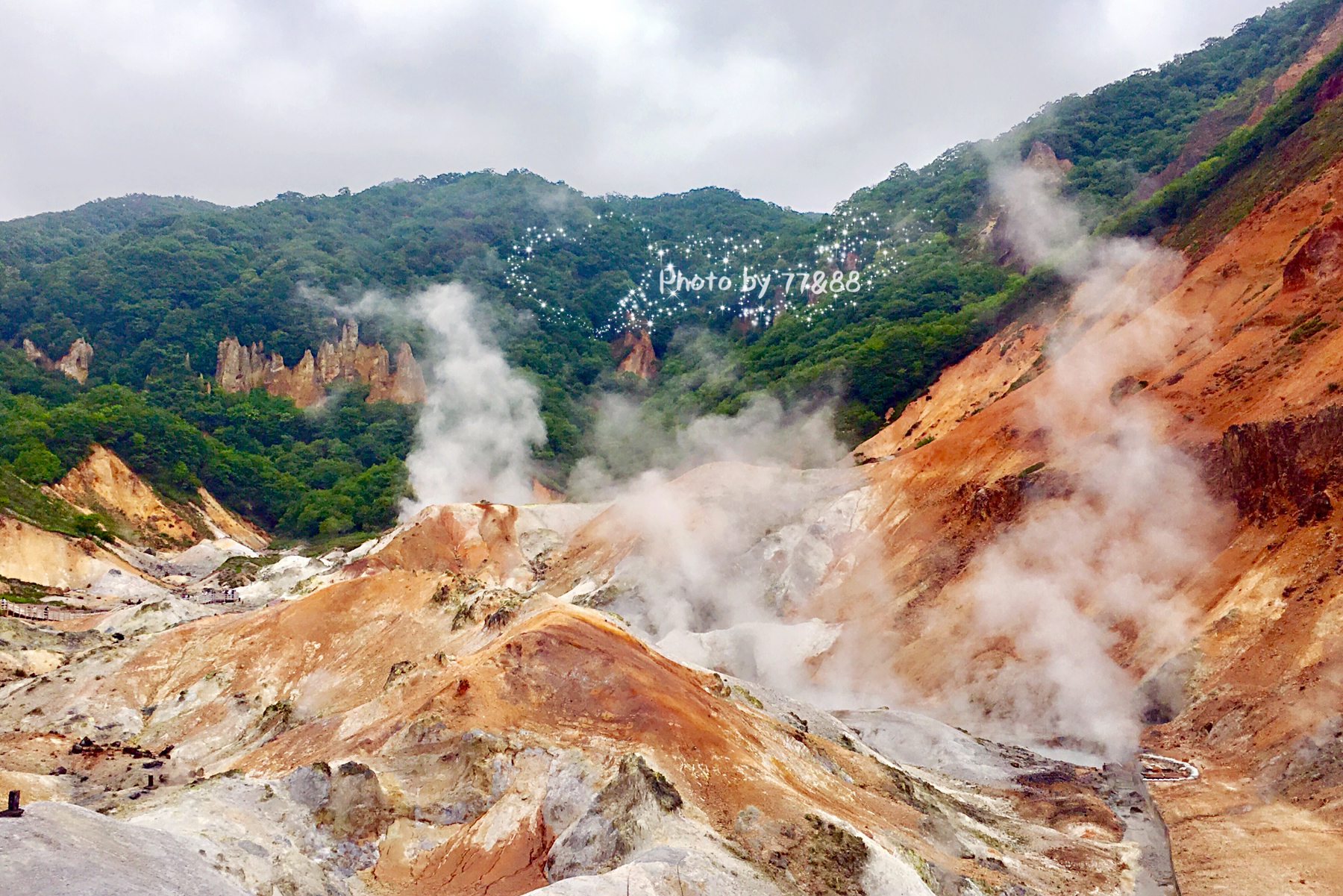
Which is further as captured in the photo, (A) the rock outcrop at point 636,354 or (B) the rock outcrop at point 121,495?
(A) the rock outcrop at point 636,354

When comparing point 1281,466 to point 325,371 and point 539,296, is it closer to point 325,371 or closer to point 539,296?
point 325,371

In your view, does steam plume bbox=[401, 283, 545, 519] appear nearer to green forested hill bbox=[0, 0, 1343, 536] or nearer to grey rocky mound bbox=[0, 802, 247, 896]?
green forested hill bbox=[0, 0, 1343, 536]

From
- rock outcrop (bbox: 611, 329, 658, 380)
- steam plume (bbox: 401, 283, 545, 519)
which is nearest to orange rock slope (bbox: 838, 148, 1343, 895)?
steam plume (bbox: 401, 283, 545, 519)

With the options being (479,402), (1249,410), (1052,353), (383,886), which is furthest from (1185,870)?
(479,402)

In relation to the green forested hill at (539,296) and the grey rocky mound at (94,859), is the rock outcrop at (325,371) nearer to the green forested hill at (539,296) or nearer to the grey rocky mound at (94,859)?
the green forested hill at (539,296)

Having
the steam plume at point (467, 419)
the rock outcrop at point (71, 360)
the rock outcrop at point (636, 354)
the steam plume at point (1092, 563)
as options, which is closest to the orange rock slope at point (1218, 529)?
the steam plume at point (1092, 563)

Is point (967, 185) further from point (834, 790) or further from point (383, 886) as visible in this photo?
point (383, 886)

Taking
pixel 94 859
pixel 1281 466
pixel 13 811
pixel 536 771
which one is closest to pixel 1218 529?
pixel 1281 466
